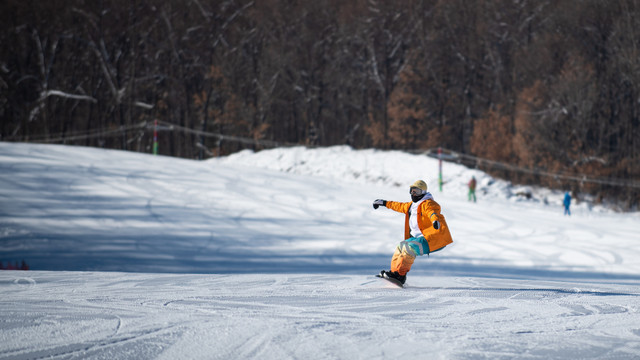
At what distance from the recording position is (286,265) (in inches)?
523

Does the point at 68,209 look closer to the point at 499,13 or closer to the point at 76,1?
the point at 76,1

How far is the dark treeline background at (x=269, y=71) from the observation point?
119 ft

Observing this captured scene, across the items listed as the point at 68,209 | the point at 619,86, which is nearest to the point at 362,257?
the point at 68,209

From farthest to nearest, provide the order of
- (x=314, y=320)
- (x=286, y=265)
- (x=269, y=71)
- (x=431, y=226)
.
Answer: (x=269, y=71), (x=286, y=265), (x=431, y=226), (x=314, y=320)

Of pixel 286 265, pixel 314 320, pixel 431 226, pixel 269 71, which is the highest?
pixel 269 71

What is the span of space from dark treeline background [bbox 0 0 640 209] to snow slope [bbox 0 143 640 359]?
812cm

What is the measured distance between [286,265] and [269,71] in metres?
27.2

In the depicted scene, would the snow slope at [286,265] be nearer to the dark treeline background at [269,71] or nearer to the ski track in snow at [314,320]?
the ski track in snow at [314,320]

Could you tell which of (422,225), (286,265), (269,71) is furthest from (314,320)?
(269,71)

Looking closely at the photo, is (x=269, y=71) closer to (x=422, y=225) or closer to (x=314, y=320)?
(x=422, y=225)

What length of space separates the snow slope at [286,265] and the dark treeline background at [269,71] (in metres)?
8.12

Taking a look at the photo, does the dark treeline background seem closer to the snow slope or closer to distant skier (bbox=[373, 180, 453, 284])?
the snow slope

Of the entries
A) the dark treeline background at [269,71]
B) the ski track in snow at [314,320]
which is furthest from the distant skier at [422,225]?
the dark treeline background at [269,71]

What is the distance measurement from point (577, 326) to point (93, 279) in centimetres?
598
